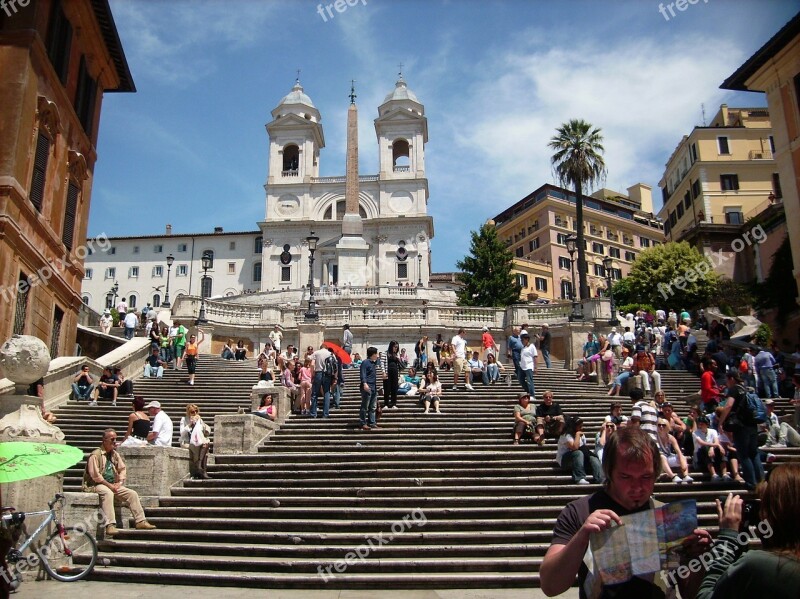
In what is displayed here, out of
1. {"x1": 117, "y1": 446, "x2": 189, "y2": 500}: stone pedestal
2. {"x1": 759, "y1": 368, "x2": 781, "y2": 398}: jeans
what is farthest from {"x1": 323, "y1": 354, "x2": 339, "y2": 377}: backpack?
{"x1": 759, "y1": 368, "x2": 781, "y2": 398}: jeans

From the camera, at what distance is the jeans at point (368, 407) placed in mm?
15602

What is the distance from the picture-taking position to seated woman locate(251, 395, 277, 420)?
15.9 m

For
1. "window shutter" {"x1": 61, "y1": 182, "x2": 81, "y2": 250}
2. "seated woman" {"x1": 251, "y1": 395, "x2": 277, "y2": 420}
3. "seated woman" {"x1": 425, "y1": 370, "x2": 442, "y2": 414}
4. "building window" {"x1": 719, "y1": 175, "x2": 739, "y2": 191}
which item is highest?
"building window" {"x1": 719, "y1": 175, "x2": 739, "y2": 191}

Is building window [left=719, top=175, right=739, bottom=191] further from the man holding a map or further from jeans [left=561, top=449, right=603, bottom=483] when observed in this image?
the man holding a map

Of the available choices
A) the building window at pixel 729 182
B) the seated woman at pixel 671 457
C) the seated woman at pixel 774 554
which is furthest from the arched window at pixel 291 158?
the seated woman at pixel 774 554

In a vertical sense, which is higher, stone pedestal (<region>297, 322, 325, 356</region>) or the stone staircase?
stone pedestal (<region>297, 322, 325, 356</region>)

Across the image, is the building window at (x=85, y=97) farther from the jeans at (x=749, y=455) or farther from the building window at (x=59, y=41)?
the jeans at (x=749, y=455)

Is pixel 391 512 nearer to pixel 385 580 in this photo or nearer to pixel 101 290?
pixel 385 580

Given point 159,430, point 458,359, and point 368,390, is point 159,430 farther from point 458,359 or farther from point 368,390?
point 458,359

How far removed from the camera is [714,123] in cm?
6406

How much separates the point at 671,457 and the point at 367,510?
5885 millimetres

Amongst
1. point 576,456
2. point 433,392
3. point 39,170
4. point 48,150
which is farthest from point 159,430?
point 48,150

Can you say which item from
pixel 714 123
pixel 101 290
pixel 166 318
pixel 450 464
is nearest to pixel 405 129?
pixel 714 123

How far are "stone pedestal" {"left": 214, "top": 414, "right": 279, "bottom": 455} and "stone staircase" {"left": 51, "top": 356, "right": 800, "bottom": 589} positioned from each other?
15.0 inches
